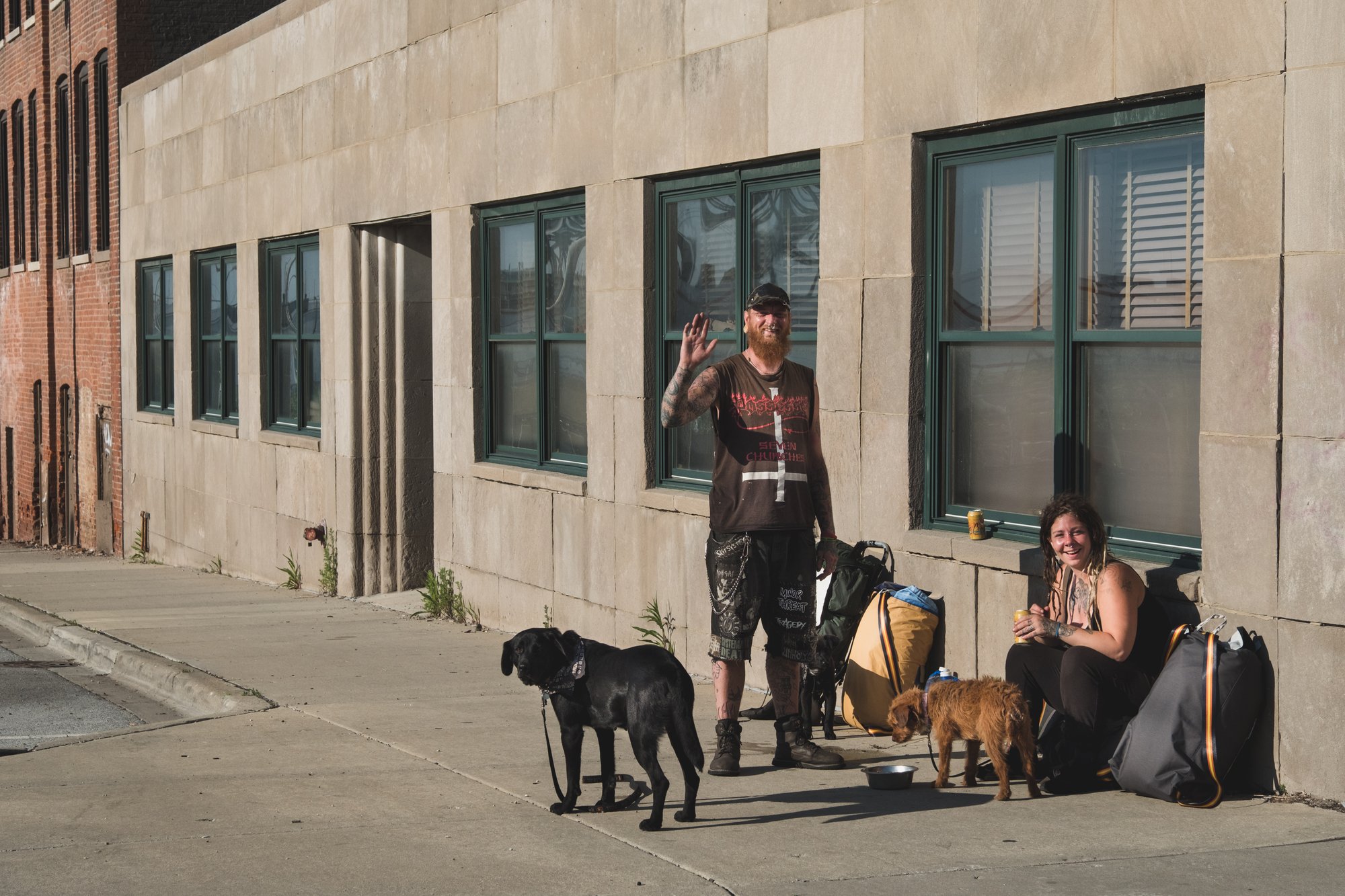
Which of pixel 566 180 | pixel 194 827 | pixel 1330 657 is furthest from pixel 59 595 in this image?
pixel 1330 657

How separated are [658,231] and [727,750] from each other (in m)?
4.39

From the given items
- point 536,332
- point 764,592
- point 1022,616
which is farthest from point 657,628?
point 1022,616

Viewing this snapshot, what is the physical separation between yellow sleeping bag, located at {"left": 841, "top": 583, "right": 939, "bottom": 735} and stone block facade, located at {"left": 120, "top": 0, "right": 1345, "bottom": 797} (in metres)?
0.16

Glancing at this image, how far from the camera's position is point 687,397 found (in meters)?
7.32

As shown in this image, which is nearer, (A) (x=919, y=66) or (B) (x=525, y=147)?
(A) (x=919, y=66)

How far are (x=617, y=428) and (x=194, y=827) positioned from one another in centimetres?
498

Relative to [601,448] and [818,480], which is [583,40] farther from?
[818,480]

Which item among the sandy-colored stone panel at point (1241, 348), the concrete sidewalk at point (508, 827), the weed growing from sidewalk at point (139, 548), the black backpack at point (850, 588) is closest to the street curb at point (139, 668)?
the concrete sidewalk at point (508, 827)

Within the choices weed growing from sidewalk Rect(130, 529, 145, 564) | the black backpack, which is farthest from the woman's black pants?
weed growing from sidewalk Rect(130, 529, 145, 564)

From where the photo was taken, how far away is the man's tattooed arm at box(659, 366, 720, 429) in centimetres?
723

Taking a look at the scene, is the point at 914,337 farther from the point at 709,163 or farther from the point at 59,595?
the point at 59,595

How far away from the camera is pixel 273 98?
16.7m

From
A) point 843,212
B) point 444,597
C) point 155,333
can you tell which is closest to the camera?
point 843,212

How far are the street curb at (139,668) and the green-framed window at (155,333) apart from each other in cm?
649
